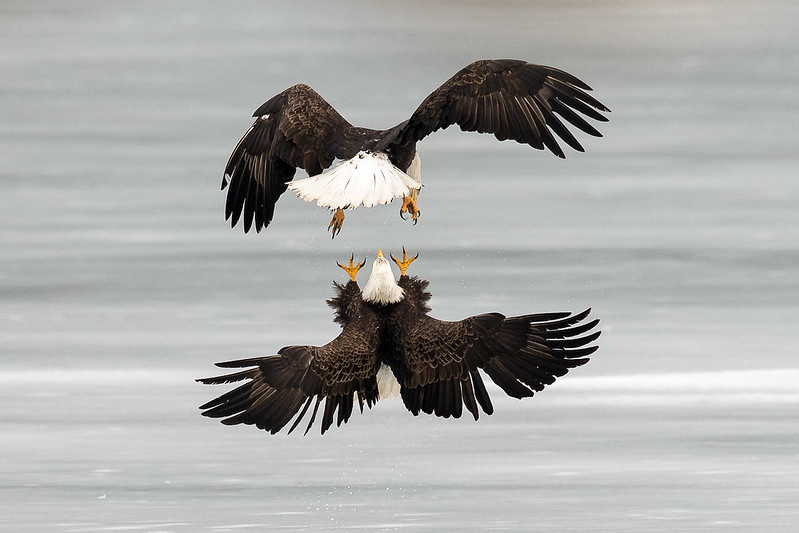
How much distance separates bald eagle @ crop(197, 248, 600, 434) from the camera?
6961mm

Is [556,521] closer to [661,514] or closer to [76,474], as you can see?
[661,514]

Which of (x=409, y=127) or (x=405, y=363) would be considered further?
(x=409, y=127)

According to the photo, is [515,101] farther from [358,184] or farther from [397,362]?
[397,362]

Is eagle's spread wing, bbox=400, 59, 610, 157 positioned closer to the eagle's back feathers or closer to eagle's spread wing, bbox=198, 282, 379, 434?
the eagle's back feathers

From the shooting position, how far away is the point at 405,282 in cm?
747

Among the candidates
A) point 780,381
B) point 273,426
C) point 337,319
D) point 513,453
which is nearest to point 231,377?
point 273,426

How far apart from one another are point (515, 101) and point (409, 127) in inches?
19.3

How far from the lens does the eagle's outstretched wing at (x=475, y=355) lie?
284 inches

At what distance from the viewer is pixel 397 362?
7.20m

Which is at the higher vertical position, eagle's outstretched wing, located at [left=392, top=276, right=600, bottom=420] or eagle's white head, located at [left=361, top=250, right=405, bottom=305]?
eagle's white head, located at [left=361, top=250, right=405, bottom=305]

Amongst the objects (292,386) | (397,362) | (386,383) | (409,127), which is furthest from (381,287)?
(409,127)

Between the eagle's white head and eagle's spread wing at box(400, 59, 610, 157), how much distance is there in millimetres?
695

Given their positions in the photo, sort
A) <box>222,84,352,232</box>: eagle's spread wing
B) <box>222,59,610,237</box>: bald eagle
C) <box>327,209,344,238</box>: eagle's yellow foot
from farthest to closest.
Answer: <box>222,84,352,232</box>: eagle's spread wing < <box>327,209,344,238</box>: eagle's yellow foot < <box>222,59,610,237</box>: bald eagle

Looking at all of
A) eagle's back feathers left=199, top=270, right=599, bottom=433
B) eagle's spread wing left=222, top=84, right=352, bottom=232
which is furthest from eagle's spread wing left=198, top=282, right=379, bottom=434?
eagle's spread wing left=222, top=84, right=352, bottom=232
